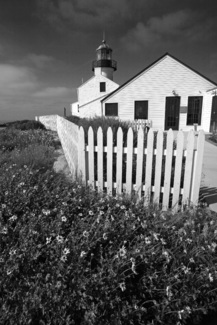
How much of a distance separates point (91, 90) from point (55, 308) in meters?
27.9

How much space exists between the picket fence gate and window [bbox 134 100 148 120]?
13.5 meters

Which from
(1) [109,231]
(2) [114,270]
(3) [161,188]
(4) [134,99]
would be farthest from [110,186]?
(4) [134,99]

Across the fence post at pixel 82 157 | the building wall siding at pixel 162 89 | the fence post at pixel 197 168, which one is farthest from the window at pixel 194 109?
the fence post at pixel 82 157

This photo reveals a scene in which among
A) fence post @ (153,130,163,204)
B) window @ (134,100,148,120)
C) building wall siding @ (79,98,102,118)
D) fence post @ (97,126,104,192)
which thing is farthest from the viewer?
building wall siding @ (79,98,102,118)

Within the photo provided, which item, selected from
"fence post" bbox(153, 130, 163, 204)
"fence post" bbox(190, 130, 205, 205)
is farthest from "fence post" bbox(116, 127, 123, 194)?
"fence post" bbox(190, 130, 205, 205)

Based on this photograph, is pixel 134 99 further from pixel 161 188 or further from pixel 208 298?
pixel 208 298

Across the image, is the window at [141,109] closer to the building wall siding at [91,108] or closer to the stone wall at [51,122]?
the stone wall at [51,122]

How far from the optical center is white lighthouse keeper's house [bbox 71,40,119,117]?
81.3ft

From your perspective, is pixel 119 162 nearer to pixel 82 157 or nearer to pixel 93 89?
pixel 82 157

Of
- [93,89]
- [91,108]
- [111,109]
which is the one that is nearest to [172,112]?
[111,109]

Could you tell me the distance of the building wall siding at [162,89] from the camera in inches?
551

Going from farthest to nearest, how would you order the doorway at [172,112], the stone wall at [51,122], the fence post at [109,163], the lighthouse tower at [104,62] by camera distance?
the lighthouse tower at [104,62]
the stone wall at [51,122]
the doorway at [172,112]
the fence post at [109,163]

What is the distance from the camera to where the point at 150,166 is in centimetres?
271

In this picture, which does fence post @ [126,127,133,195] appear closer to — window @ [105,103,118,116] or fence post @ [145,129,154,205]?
fence post @ [145,129,154,205]
